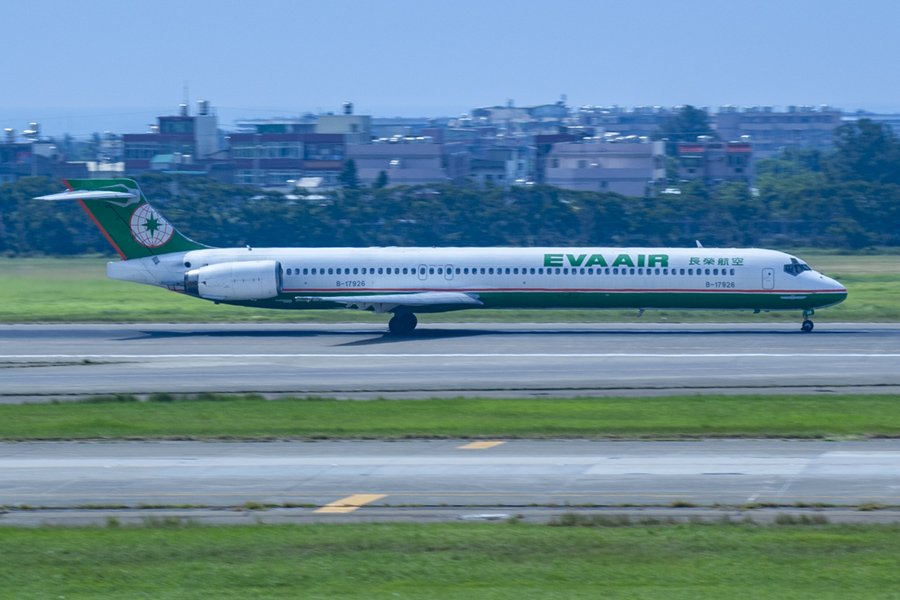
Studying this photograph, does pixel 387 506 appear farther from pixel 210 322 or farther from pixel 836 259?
pixel 836 259

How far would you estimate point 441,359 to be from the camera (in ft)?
123

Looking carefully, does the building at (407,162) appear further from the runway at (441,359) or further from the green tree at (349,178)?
the runway at (441,359)

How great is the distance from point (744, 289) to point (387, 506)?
96.9 feet

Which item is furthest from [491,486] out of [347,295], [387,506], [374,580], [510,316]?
[510,316]

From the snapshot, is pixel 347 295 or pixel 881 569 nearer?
pixel 881 569

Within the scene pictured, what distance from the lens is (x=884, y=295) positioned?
58094 mm

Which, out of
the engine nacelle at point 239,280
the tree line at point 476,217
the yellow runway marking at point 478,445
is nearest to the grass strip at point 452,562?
the yellow runway marking at point 478,445

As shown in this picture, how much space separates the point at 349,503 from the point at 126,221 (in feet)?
102

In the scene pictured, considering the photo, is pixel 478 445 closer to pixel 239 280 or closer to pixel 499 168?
pixel 239 280

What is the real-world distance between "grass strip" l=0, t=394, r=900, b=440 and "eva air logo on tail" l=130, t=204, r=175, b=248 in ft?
58.3

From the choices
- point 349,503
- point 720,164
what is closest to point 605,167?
point 720,164

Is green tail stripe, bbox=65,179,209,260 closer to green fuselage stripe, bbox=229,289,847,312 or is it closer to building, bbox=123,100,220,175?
green fuselage stripe, bbox=229,289,847,312

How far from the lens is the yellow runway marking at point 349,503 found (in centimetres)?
1753

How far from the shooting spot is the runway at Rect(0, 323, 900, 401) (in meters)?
31.8
